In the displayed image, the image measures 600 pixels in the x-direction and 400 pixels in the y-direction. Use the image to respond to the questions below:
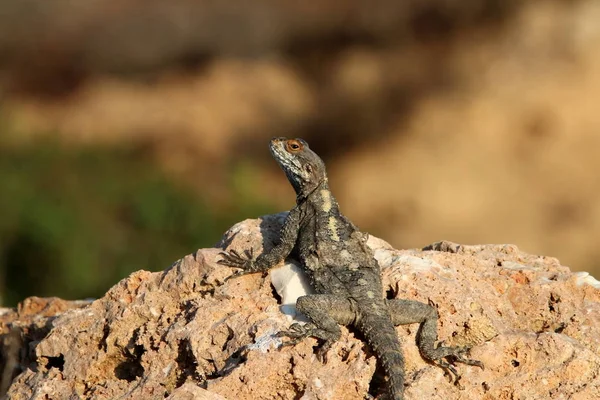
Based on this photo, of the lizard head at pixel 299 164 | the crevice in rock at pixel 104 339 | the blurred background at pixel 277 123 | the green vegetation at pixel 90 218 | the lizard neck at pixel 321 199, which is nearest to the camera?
the crevice in rock at pixel 104 339

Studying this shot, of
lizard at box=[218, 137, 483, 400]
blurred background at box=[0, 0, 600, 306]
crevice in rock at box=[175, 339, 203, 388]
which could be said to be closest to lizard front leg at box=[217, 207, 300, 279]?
lizard at box=[218, 137, 483, 400]

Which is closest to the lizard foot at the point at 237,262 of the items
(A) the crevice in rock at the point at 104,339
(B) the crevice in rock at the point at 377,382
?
(A) the crevice in rock at the point at 104,339

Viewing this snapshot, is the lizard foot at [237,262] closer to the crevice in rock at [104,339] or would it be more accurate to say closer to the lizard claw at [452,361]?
the crevice in rock at [104,339]

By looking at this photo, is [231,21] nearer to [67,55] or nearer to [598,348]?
[67,55]

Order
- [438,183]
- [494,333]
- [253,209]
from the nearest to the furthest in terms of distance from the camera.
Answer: [494,333] < [253,209] < [438,183]

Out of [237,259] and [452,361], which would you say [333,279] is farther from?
[452,361]

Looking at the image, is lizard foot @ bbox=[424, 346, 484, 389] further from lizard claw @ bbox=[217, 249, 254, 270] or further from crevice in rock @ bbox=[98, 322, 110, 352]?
crevice in rock @ bbox=[98, 322, 110, 352]

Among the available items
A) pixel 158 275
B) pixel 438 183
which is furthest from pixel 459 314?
pixel 438 183
